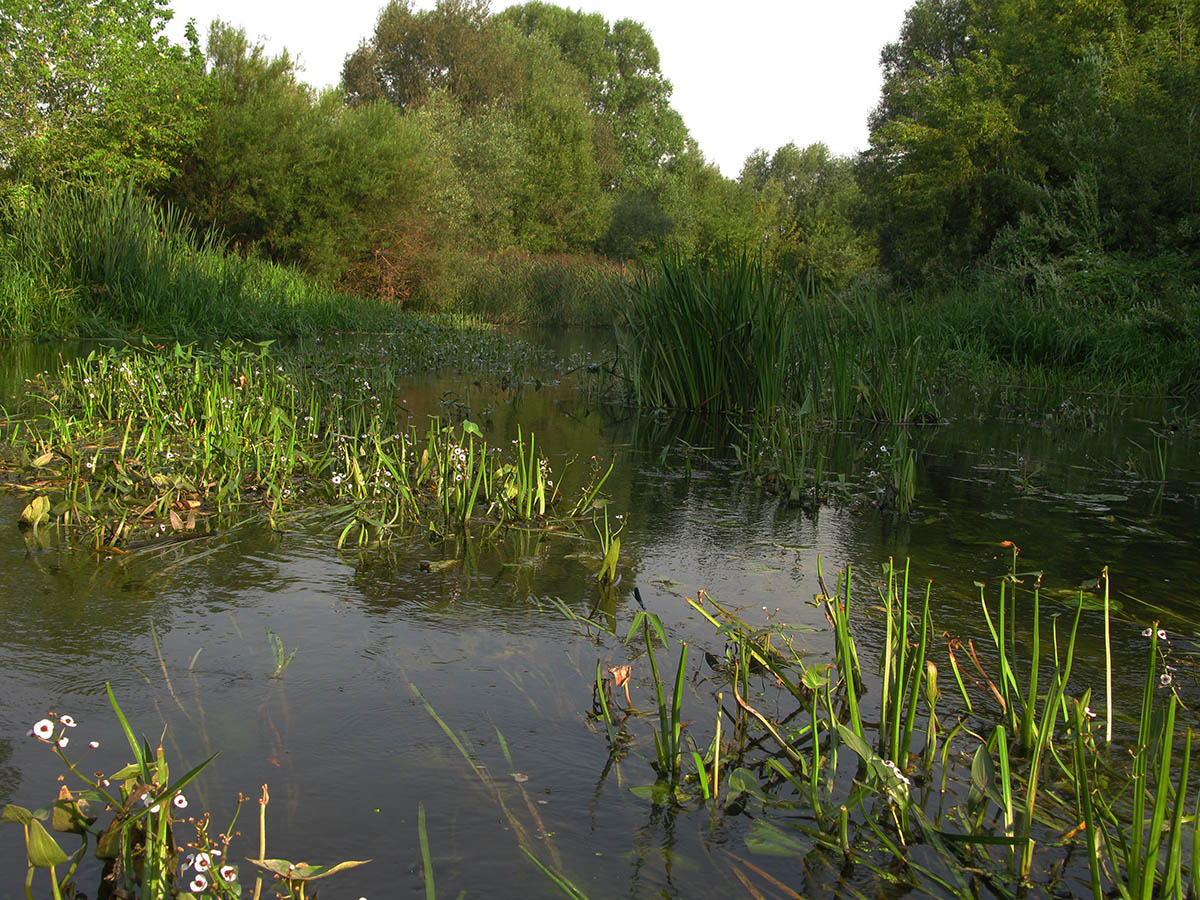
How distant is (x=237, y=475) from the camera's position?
13.4 feet

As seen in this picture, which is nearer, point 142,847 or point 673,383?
point 142,847

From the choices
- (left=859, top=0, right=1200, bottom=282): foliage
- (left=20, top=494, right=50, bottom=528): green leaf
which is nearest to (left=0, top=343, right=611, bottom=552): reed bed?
(left=20, top=494, right=50, bottom=528): green leaf

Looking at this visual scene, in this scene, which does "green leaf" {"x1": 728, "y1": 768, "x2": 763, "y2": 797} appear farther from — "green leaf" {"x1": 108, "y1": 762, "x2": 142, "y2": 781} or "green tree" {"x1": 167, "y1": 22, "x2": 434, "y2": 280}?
"green tree" {"x1": 167, "y1": 22, "x2": 434, "y2": 280}

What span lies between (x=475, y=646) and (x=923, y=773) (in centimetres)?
124

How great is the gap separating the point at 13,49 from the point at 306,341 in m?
11.7

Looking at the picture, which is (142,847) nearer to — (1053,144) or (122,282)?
(122,282)

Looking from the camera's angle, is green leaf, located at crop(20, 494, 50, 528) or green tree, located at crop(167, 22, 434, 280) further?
green tree, located at crop(167, 22, 434, 280)

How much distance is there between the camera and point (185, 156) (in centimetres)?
2220

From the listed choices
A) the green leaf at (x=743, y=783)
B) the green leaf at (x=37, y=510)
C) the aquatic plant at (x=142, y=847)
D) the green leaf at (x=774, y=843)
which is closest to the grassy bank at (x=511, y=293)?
the green leaf at (x=37, y=510)

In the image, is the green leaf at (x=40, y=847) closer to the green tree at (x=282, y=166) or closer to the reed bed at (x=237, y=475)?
the reed bed at (x=237, y=475)

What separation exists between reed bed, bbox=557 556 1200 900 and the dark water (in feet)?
0.24

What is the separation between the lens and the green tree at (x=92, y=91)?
18.7 metres

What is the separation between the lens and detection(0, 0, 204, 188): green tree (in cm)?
1869

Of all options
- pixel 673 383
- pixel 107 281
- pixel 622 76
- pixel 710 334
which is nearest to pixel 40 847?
pixel 710 334
